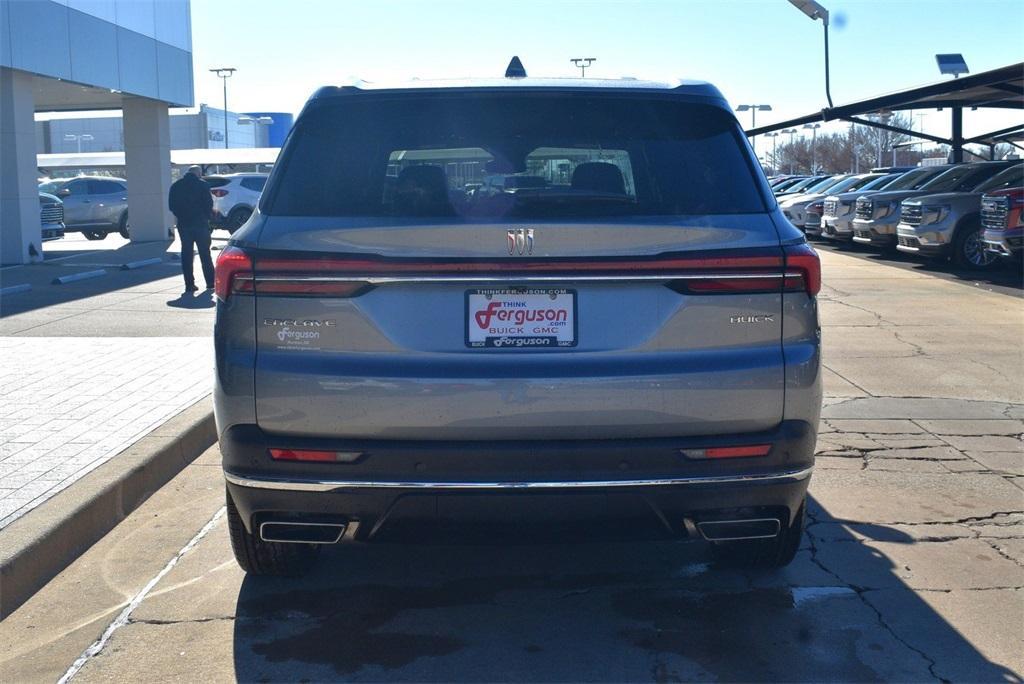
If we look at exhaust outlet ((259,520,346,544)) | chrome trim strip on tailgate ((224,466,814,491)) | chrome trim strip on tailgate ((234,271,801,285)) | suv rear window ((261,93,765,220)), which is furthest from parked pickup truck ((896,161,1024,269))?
exhaust outlet ((259,520,346,544))

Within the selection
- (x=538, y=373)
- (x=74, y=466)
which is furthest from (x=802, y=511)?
(x=74, y=466)

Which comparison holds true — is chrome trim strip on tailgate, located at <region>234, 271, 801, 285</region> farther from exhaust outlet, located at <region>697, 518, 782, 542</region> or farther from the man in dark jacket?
the man in dark jacket

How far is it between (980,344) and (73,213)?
25575 millimetres

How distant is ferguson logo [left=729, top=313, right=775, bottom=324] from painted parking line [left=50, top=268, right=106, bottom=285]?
50.0 feet

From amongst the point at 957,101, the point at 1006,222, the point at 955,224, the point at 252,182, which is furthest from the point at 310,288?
the point at 252,182

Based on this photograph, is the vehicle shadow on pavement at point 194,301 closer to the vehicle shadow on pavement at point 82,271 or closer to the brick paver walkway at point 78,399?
the vehicle shadow on pavement at point 82,271

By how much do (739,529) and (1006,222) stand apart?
1473 cm

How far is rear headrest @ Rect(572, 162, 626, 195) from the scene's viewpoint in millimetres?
4422

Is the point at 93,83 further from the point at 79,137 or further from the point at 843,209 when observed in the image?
the point at 79,137

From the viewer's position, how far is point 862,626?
4320 millimetres

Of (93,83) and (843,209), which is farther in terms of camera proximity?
(843,209)

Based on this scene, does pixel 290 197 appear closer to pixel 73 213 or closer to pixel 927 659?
pixel 927 659

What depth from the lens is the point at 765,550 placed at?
15.6 ft

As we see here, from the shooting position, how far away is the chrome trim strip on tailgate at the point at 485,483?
376 centimetres
